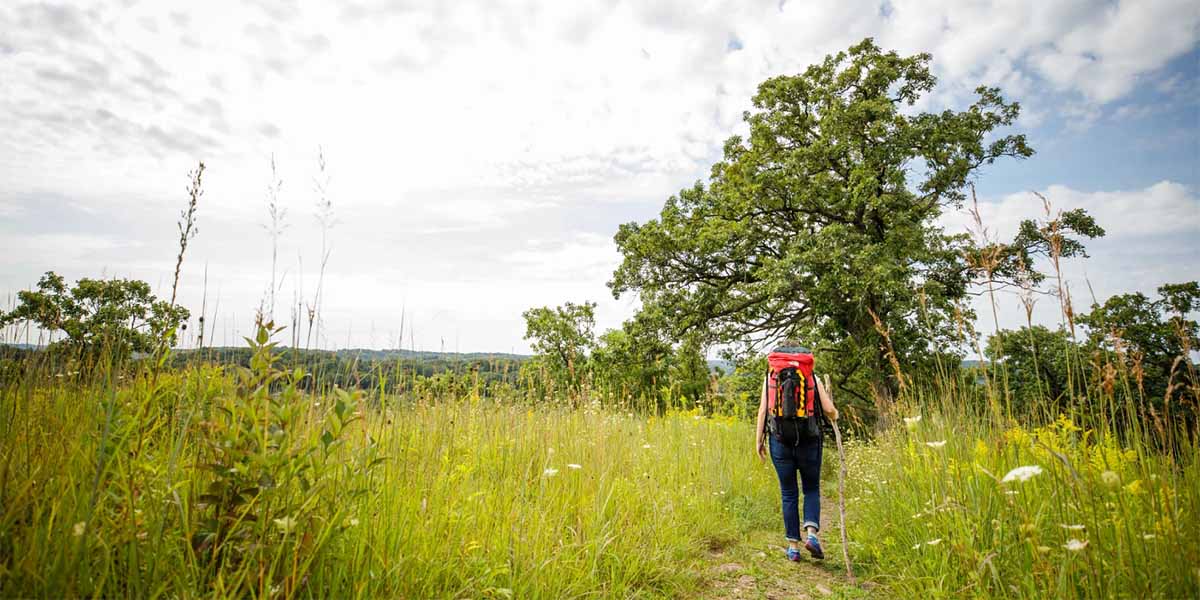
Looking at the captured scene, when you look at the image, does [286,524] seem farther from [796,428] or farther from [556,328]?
[556,328]

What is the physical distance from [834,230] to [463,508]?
13338mm

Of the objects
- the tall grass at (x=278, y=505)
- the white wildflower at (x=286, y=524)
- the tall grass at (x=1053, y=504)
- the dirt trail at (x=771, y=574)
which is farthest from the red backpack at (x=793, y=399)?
the white wildflower at (x=286, y=524)

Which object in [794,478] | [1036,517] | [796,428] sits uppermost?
[796,428]

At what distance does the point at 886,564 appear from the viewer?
4098mm

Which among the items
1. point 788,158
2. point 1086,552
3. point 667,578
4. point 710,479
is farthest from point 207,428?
point 788,158

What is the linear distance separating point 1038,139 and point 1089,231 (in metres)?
3.05

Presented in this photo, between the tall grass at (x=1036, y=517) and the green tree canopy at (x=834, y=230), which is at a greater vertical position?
the green tree canopy at (x=834, y=230)

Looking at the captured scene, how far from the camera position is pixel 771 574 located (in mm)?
4395

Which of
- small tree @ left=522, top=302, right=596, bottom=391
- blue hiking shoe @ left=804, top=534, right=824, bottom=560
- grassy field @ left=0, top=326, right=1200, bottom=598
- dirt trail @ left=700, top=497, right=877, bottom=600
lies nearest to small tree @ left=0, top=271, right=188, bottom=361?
grassy field @ left=0, top=326, right=1200, bottom=598

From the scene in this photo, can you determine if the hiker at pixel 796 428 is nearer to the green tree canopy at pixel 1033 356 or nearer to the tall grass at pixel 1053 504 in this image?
the tall grass at pixel 1053 504

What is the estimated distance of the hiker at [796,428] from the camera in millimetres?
4945

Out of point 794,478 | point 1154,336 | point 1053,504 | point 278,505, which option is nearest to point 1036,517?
point 1053,504

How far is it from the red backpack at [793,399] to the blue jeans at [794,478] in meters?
0.10

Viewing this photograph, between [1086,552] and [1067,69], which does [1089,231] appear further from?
[1086,552]
